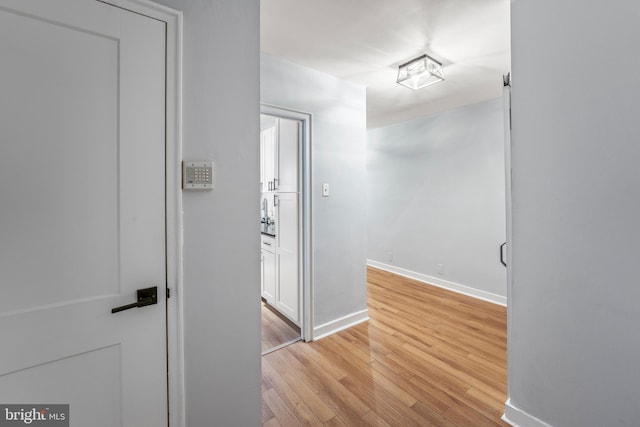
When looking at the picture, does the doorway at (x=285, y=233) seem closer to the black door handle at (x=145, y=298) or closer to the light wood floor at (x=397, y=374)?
the light wood floor at (x=397, y=374)

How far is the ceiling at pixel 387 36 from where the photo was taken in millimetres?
1687

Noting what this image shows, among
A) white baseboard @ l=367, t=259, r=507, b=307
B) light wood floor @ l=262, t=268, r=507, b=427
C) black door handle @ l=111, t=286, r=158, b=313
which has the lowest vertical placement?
light wood floor @ l=262, t=268, r=507, b=427

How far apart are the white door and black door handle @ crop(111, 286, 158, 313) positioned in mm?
18

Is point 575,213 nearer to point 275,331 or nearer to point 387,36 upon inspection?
point 387,36

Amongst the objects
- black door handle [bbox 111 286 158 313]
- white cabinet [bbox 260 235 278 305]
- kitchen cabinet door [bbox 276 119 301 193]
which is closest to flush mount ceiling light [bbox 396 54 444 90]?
kitchen cabinet door [bbox 276 119 301 193]

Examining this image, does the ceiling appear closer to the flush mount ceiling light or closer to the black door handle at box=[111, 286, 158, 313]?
the flush mount ceiling light

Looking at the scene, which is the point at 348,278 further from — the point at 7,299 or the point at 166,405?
the point at 7,299

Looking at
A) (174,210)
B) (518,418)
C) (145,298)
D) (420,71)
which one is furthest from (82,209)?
(420,71)

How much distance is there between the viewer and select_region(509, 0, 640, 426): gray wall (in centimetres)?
119

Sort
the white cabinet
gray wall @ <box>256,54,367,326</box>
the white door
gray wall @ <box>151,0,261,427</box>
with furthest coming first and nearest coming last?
the white cabinet, gray wall @ <box>256,54,367,326</box>, gray wall @ <box>151,0,261,427</box>, the white door

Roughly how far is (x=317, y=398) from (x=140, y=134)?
184 cm

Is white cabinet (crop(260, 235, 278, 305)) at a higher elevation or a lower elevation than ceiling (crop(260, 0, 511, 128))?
lower

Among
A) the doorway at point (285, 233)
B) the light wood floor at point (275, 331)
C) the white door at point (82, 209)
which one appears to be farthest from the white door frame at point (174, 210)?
the light wood floor at point (275, 331)

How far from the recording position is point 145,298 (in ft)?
3.39
